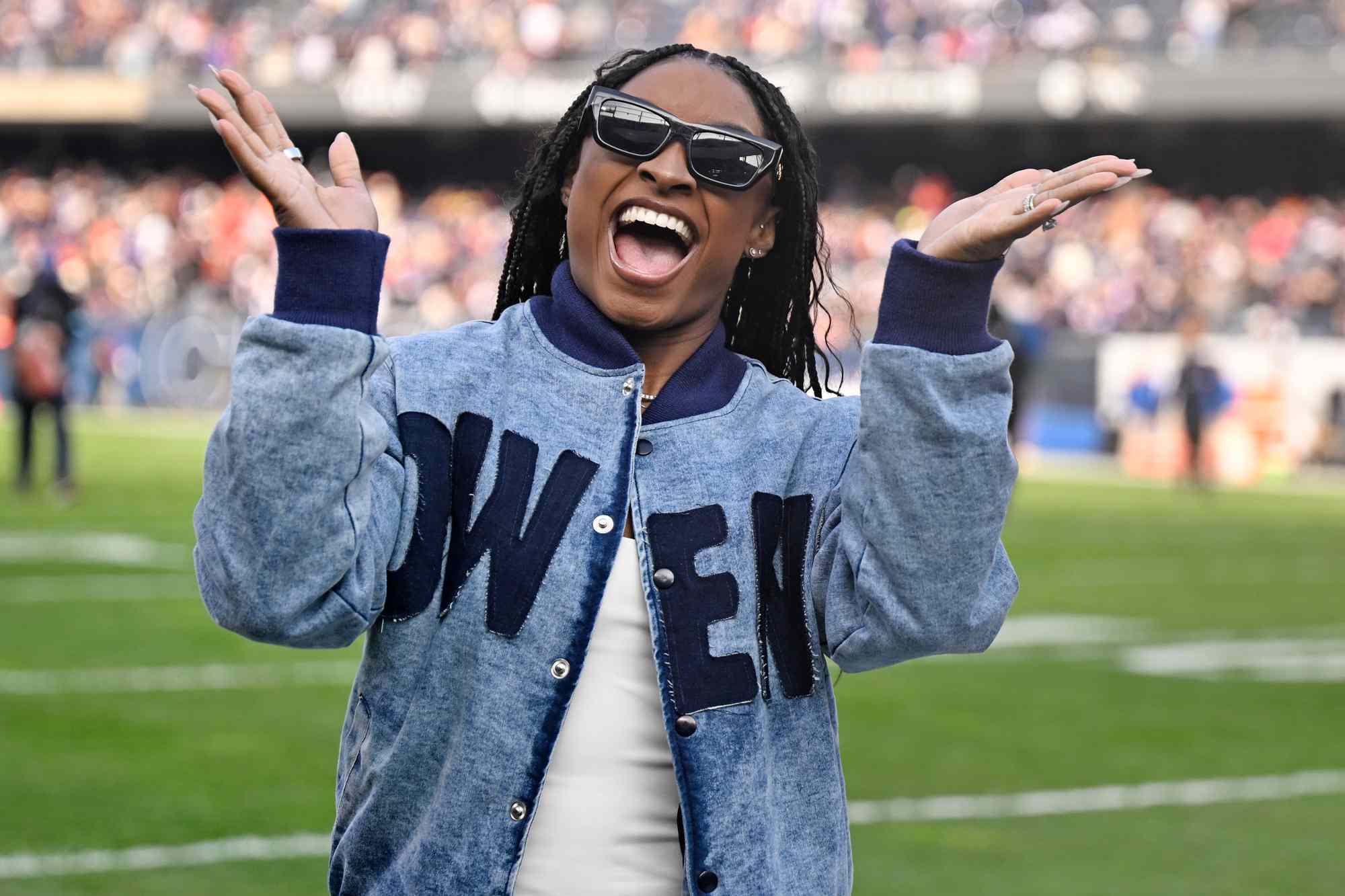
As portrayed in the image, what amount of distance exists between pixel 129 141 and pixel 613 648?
39.8 metres

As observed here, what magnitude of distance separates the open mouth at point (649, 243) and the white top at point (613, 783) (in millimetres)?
364

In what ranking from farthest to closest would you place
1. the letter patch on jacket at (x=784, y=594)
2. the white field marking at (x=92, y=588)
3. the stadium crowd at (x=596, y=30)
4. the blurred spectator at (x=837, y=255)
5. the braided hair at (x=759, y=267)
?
the stadium crowd at (x=596, y=30), the blurred spectator at (x=837, y=255), the white field marking at (x=92, y=588), the braided hair at (x=759, y=267), the letter patch on jacket at (x=784, y=594)

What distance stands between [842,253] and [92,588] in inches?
739

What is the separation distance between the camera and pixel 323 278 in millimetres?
2234

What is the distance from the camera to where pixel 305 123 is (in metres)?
35.7

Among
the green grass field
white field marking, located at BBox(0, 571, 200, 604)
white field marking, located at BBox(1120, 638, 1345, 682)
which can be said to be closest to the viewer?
the green grass field

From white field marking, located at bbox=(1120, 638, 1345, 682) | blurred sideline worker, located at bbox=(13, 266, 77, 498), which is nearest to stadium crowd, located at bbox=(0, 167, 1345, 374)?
blurred sideline worker, located at bbox=(13, 266, 77, 498)

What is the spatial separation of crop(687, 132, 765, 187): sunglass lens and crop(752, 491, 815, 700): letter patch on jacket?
408 millimetres

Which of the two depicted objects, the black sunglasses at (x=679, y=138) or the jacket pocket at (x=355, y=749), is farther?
the black sunglasses at (x=679, y=138)

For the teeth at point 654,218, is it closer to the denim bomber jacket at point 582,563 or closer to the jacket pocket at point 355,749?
the denim bomber jacket at point 582,563

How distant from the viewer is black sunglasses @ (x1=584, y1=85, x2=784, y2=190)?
8.27ft

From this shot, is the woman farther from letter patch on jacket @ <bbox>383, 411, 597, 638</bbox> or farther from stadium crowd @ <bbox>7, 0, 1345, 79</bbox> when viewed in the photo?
stadium crowd @ <bbox>7, 0, 1345, 79</bbox>

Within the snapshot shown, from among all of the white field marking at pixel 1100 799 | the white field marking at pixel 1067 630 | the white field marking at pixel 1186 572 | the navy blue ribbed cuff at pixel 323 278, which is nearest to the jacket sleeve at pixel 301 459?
the navy blue ribbed cuff at pixel 323 278

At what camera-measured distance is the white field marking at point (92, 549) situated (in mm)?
12391
